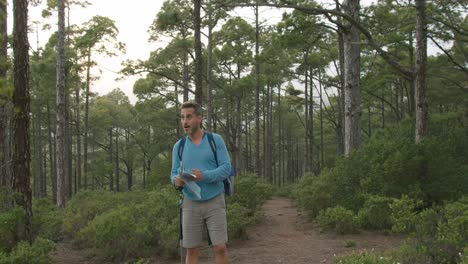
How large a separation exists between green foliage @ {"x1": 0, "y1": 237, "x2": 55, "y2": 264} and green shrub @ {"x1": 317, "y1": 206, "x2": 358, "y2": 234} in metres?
4.92

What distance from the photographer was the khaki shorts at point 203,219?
3.61m

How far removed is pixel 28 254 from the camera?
17.5 ft

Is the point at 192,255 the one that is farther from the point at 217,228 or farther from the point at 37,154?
the point at 37,154

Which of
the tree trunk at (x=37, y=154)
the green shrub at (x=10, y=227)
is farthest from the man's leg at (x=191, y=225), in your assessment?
the tree trunk at (x=37, y=154)

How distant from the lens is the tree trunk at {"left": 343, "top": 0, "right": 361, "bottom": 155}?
10.8m

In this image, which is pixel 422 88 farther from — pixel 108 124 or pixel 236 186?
pixel 108 124

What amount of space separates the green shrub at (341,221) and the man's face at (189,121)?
4985 mm

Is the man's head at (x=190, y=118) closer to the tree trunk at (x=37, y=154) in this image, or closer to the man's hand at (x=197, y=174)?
the man's hand at (x=197, y=174)

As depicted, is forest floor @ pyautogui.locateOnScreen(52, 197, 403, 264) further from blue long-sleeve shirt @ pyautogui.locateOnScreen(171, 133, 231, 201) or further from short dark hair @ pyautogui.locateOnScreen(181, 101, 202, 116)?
short dark hair @ pyautogui.locateOnScreen(181, 101, 202, 116)

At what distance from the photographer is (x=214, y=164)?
12.1 feet

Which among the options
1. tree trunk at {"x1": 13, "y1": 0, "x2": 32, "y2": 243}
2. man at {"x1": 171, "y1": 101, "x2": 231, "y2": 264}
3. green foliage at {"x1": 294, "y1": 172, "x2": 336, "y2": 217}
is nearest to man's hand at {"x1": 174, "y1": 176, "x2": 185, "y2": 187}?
man at {"x1": 171, "y1": 101, "x2": 231, "y2": 264}

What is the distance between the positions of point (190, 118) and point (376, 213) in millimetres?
5185

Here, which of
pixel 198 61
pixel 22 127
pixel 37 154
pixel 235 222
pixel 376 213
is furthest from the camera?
pixel 37 154

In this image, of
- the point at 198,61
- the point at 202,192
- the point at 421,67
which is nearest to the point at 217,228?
the point at 202,192
